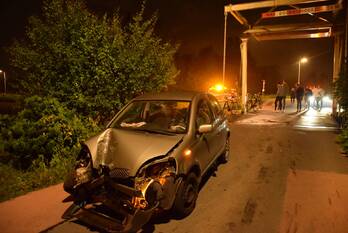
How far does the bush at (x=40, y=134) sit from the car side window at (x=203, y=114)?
2.97 meters

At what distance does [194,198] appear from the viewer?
16.6 feet

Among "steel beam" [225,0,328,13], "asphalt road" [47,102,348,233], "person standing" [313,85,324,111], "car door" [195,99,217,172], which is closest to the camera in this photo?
"asphalt road" [47,102,348,233]

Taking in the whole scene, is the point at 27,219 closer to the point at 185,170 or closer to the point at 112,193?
the point at 112,193

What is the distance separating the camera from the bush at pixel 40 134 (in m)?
6.61

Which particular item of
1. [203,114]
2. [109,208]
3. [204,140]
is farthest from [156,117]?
[109,208]

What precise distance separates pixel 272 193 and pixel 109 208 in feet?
10.1

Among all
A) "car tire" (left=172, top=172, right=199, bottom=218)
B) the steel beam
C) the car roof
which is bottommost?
"car tire" (left=172, top=172, right=199, bottom=218)

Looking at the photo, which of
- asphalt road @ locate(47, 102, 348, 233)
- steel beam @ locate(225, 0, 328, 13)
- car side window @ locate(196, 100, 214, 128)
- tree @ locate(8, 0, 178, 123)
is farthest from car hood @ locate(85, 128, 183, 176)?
steel beam @ locate(225, 0, 328, 13)

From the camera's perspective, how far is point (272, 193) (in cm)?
582

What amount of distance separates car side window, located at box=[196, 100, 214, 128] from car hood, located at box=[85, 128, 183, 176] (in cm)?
82

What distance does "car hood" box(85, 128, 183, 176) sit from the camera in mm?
4457

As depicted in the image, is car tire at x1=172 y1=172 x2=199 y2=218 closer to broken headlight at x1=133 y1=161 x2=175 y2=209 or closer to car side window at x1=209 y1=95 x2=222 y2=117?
broken headlight at x1=133 y1=161 x2=175 y2=209

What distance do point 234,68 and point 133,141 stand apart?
68.5 meters

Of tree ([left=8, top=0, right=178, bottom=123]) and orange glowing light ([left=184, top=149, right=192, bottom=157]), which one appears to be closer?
orange glowing light ([left=184, top=149, right=192, bottom=157])
